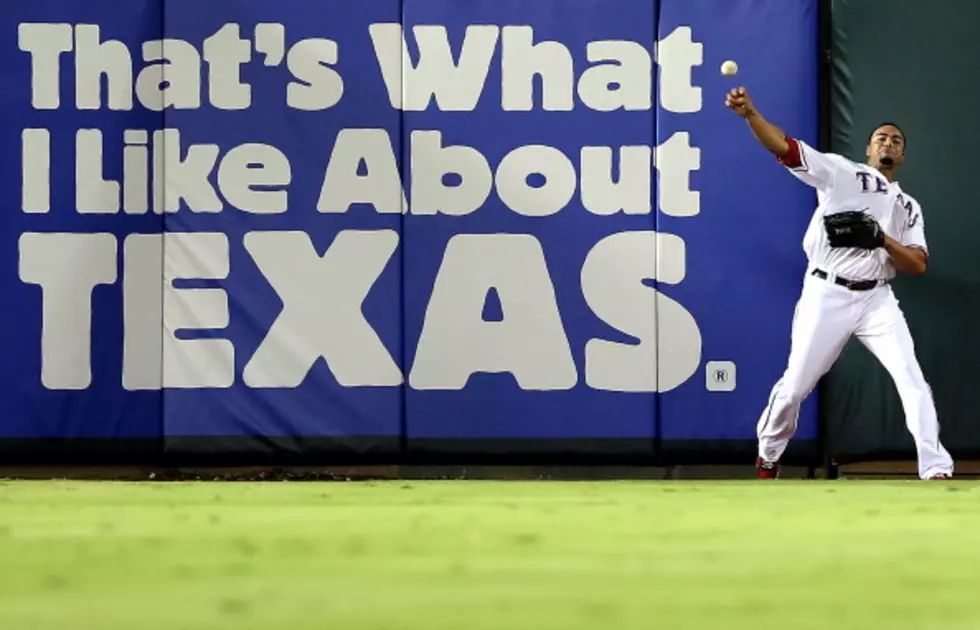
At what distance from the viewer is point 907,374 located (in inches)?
225

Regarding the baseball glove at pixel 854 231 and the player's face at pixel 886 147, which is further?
the player's face at pixel 886 147

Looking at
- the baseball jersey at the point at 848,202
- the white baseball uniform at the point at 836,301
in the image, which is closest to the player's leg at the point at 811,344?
the white baseball uniform at the point at 836,301

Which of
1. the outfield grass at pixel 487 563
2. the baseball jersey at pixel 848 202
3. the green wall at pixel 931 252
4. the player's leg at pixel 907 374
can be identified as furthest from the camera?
the green wall at pixel 931 252

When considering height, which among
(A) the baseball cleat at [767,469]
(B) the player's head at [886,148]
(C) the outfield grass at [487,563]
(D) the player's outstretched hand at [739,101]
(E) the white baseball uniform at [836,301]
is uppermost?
(D) the player's outstretched hand at [739,101]

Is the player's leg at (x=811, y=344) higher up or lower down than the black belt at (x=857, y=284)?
lower down

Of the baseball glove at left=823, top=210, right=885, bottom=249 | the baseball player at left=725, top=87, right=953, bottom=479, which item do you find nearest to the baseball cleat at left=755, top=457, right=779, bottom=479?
the baseball player at left=725, top=87, right=953, bottom=479

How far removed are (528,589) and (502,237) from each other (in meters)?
5.00

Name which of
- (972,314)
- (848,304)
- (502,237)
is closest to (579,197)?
(502,237)

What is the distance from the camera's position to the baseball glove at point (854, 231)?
19.2 feet

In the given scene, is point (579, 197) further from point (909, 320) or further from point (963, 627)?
point (963, 627)

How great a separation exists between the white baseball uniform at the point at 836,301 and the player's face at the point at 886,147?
106 millimetres

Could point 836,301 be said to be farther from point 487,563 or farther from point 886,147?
point 487,563

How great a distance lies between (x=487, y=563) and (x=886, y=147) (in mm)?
4552

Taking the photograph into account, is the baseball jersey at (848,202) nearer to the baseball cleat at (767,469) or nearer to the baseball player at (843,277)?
the baseball player at (843,277)
